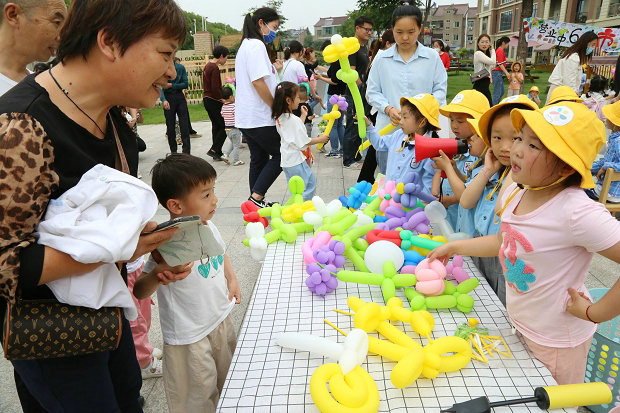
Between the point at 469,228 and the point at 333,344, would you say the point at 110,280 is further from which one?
the point at 469,228

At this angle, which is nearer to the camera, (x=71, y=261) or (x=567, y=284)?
(x=71, y=261)

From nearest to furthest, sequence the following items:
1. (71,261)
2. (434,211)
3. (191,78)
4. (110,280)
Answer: (71,261)
(110,280)
(434,211)
(191,78)

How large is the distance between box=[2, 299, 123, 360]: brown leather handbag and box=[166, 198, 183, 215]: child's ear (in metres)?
0.58

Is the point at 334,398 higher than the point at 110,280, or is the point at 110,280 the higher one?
Answer: the point at 110,280

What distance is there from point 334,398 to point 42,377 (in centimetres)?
81

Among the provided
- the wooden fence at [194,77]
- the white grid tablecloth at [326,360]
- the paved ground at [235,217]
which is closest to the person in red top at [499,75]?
the paved ground at [235,217]

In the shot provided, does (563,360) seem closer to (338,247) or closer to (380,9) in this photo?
(338,247)

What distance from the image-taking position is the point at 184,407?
5.47 feet

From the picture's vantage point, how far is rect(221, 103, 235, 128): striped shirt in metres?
6.48

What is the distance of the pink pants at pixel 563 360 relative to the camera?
4.52ft

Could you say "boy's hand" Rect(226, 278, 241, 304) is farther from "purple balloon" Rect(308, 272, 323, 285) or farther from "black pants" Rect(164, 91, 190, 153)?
"black pants" Rect(164, 91, 190, 153)

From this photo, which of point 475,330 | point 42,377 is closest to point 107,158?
point 42,377

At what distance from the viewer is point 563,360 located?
1380 mm

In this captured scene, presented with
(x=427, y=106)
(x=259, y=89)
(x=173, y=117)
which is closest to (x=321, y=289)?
(x=427, y=106)
